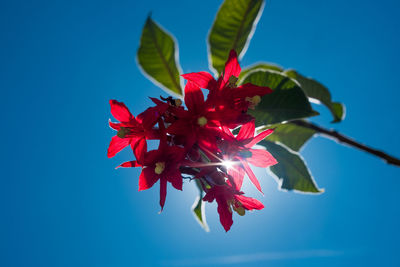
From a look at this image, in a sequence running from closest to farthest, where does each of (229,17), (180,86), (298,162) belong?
1. (229,17)
2. (298,162)
3. (180,86)

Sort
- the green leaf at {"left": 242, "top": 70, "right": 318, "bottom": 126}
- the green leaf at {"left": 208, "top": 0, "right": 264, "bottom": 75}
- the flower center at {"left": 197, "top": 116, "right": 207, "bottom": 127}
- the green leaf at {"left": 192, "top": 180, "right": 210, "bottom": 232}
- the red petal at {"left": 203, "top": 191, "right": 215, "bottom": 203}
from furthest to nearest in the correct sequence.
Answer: the green leaf at {"left": 192, "top": 180, "right": 210, "bottom": 232} < the green leaf at {"left": 208, "top": 0, "right": 264, "bottom": 75} < the green leaf at {"left": 242, "top": 70, "right": 318, "bottom": 126} < the red petal at {"left": 203, "top": 191, "right": 215, "bottom": 203} < the flower center at {"left": 197, "top": 116, "right": 207, "bottom": 127}

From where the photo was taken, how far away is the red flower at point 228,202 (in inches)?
38.9

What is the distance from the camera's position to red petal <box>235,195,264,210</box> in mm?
1059

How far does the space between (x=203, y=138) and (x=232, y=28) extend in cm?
78

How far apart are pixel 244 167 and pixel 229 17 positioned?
32.3 inches

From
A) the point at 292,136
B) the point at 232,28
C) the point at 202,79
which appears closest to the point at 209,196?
the point at 202,79

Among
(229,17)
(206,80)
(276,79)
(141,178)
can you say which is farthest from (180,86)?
(141,178)

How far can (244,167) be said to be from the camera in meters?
0.97

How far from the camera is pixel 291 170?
1552mm

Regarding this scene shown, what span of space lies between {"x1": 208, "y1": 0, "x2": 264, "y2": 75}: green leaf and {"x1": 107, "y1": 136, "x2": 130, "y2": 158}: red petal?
28.8 inches

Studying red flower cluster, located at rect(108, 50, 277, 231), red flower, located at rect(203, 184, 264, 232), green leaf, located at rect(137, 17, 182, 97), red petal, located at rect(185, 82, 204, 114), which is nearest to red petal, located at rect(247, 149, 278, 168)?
red flower cluster, located at rect(108, 50, 277, 231)

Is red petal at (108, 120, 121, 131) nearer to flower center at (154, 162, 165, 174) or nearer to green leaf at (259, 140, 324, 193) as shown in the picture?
flower center at (154, 162, 165, 174)

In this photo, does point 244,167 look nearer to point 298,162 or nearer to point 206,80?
point 206,80

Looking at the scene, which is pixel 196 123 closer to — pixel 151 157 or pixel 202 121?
pixel 202 121
